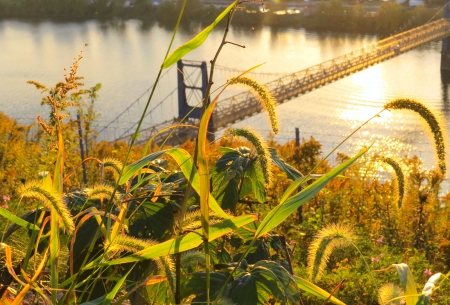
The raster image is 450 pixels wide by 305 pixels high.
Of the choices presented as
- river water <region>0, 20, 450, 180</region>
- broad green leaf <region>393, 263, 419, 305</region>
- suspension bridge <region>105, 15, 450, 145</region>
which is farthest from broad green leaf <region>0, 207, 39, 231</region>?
suspension bridge <region>105, 15, 450, 145</region>

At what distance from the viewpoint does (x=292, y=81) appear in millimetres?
10039

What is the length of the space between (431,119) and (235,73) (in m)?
10.3

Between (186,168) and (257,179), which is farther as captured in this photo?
(257,179)

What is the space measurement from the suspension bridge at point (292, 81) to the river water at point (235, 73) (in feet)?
0.92

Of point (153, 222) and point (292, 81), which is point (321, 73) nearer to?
point (292, 81)

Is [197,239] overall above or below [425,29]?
above

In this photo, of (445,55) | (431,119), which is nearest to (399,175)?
(431,119)

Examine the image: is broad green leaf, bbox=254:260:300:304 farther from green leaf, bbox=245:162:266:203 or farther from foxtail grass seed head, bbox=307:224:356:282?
green leaf, bbox=245:162:266:203

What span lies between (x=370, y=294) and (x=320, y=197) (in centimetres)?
97

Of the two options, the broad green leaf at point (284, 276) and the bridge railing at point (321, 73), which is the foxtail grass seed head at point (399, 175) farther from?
the bridge railing at point (321, 73)

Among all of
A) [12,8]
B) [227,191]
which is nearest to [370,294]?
[227,191]

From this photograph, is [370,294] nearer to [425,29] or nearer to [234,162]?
[234,162]

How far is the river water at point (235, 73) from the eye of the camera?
894 centimetres

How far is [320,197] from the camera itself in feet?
7.32
